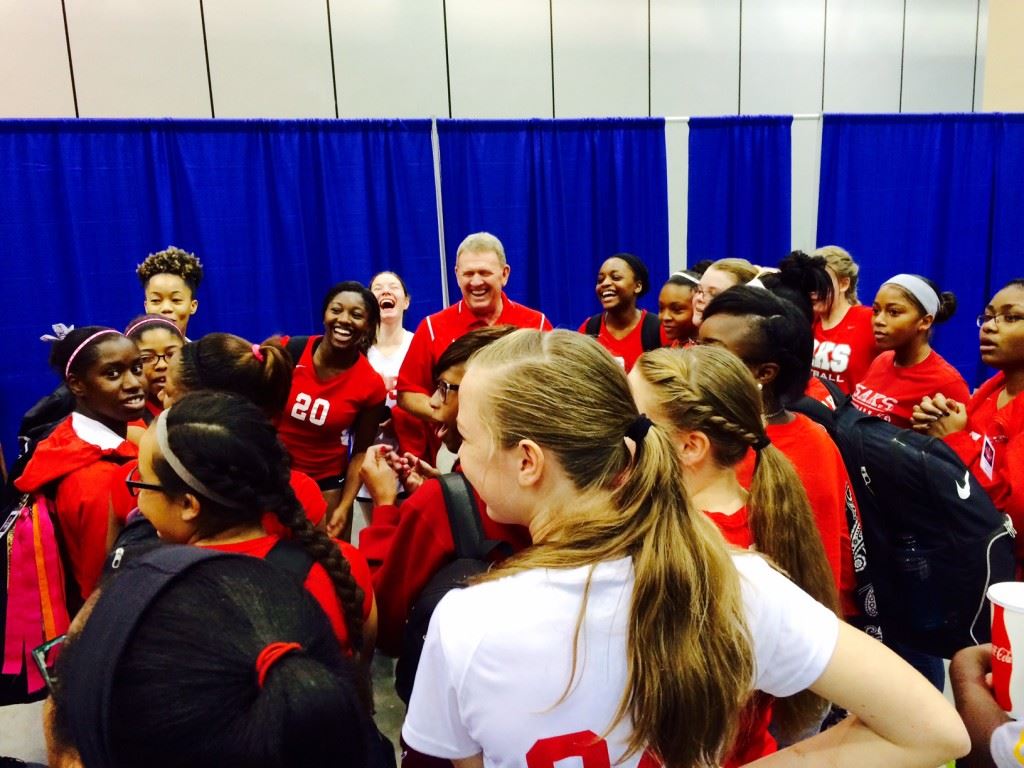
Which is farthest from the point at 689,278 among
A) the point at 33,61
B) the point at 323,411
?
the point at 33,61

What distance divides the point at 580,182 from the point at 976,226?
3.48 meters

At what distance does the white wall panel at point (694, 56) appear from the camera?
6.19 m

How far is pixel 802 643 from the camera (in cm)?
93

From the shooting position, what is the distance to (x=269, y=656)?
2.54ft

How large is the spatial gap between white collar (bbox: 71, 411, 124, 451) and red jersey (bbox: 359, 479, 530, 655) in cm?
100

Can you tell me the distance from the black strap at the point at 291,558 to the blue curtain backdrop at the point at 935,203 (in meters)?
5.57

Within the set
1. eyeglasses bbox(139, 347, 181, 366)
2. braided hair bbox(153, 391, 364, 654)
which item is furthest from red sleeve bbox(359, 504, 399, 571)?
eyeglasses bbox(139, 347, 181, 366)

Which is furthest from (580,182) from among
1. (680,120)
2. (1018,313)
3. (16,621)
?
(16,621)

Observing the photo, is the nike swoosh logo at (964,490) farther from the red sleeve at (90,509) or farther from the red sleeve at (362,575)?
the red sleeve at (90,509)

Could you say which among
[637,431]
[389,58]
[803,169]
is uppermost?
[389,58]

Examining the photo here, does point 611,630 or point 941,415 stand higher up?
point 611,630

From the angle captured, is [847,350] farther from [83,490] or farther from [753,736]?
[83,490]

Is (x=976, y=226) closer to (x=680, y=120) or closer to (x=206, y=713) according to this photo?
(x=680, y=120)

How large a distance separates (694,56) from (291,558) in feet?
20.0
